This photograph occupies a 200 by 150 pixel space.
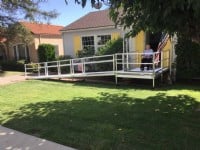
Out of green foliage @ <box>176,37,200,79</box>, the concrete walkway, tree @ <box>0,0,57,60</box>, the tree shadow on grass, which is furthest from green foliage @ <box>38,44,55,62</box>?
the concrete walkway

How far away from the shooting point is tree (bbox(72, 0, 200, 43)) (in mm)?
4727

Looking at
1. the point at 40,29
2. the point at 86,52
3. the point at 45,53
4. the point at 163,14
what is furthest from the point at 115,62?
the point at 40,29

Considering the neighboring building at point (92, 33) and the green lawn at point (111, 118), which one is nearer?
the green lawn at point (111, 118)

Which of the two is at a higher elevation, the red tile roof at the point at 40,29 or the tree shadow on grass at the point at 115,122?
the red tile roof at the point at 40,29

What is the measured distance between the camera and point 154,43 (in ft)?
61.0

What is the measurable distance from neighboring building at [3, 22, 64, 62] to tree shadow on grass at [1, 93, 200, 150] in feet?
61.9

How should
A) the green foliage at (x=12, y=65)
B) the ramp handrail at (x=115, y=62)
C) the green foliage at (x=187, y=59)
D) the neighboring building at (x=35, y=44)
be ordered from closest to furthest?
the green foliage at (x=187, y=59) → the ramp handrail at (x=115, y=62) → the green foliage at (x=12, y=65) → the neighboring building at (x=35, y=44)

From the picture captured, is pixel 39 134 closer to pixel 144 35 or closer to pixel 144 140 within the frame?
pixel 144 140

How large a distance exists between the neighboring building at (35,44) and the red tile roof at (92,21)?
20.7ft

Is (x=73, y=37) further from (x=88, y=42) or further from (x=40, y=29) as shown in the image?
(x=40, y=29)

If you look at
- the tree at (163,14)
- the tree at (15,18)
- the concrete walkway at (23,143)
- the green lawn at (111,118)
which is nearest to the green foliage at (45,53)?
the tree at (15,18)

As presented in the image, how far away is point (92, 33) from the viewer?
2097cm

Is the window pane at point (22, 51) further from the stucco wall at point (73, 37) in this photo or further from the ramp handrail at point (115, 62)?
the ramp handrail at point (115, 62)

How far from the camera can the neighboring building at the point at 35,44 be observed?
2817cm
